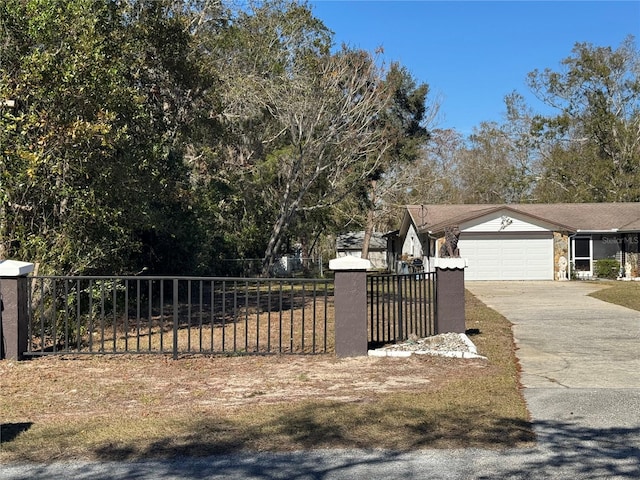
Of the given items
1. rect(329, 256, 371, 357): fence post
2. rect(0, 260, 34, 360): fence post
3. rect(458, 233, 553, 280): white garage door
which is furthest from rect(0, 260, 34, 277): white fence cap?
rect(458, 233, 553, 280): white garage door

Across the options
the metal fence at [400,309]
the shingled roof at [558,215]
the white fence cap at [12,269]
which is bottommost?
the metal fence at [400,309]

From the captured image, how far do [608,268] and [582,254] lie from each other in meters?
1.32

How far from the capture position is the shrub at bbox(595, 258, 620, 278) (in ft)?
93.5

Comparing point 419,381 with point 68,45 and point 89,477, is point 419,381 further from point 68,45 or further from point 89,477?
point 68,45

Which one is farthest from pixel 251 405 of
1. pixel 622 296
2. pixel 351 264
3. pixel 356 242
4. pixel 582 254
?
pixel 356 242

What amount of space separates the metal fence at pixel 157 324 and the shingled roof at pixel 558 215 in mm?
14537

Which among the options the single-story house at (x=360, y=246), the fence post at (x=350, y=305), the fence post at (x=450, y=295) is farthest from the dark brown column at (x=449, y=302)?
the single-story house at (x=360, y=246)

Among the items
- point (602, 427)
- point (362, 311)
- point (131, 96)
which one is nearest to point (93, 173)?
point (131, 96)

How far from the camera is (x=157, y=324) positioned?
13.2 metres

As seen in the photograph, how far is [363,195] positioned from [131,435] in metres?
35.1

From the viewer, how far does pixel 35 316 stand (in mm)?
10406

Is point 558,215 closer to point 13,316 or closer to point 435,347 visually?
point 435,347

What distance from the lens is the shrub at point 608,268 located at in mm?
28500

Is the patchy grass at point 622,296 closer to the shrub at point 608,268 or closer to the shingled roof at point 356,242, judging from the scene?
the shrub at point 608,268
